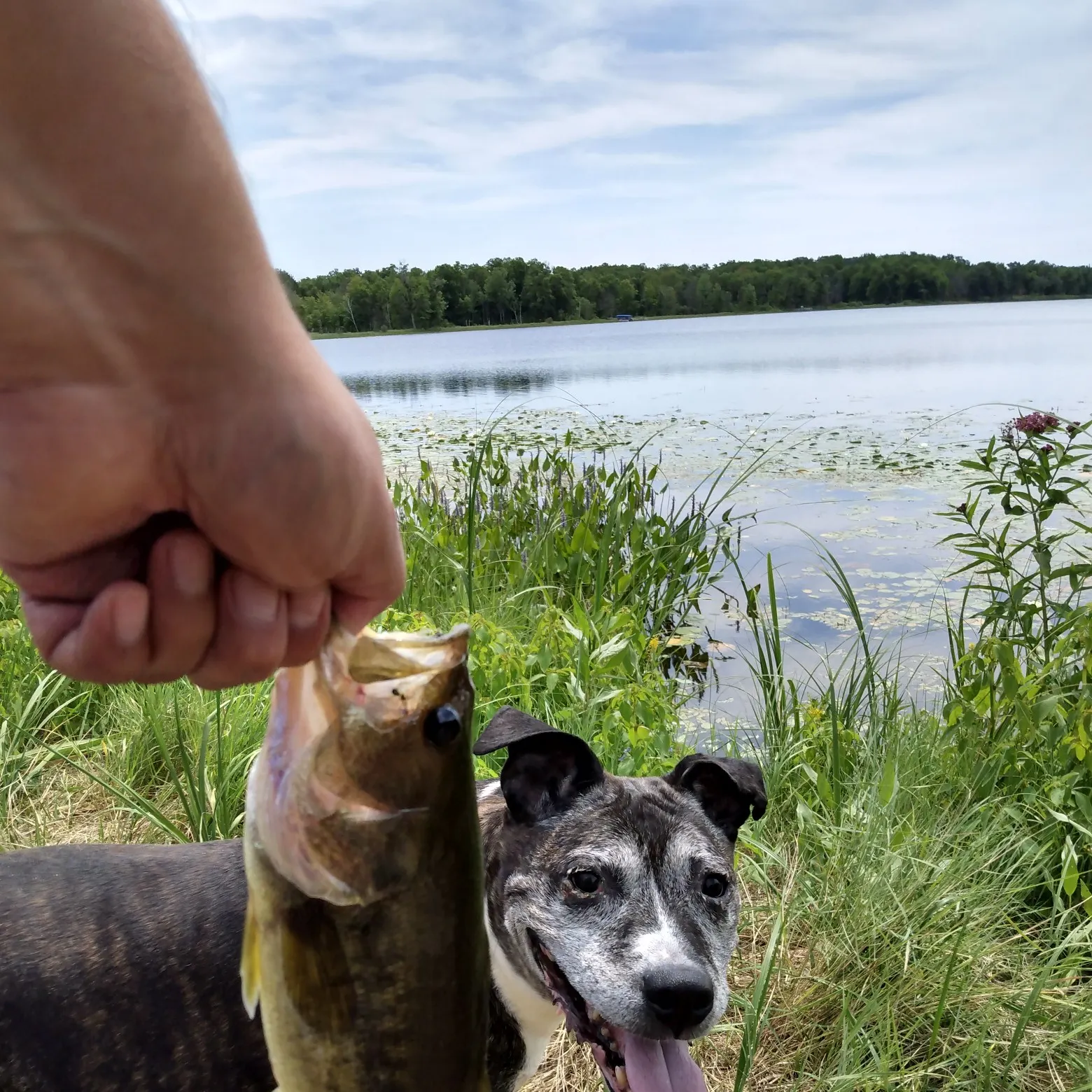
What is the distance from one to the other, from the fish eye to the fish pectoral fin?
416 mm

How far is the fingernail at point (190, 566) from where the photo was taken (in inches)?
52.5

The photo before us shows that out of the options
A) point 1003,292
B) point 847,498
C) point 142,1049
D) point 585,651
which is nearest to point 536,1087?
point 142,1049

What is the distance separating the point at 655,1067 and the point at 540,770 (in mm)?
815

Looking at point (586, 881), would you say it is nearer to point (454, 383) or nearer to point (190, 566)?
point (190, 566)

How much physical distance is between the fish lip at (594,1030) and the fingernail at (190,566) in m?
1.57

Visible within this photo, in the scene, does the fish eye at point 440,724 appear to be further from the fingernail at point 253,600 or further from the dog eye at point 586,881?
the dog eye at point 586,881

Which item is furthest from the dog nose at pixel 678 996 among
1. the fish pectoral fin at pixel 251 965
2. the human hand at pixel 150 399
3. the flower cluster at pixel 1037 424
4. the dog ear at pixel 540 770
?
the flower cluster at pixel 1037 424

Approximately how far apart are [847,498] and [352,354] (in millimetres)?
41327

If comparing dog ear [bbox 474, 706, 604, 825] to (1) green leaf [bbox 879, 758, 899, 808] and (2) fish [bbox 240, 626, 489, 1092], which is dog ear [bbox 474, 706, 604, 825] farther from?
(1) green leaf [bbox 879, 758, 899, 808]

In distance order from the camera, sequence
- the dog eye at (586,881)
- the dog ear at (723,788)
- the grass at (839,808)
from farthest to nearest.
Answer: the grass at (839,808), the dog ear at (723,788), the dog eye at (586,881)

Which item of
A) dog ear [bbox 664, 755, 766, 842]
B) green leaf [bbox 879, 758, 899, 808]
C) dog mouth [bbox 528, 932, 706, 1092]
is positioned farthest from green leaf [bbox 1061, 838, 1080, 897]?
dog mouth [bbox 528, 932, 706, 1092]

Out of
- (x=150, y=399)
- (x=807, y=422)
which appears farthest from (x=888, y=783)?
(x=807, y=422)

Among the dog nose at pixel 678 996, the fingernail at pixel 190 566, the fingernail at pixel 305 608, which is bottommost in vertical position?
the dog nose at pixel 678 996

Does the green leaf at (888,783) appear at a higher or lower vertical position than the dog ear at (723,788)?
lower
